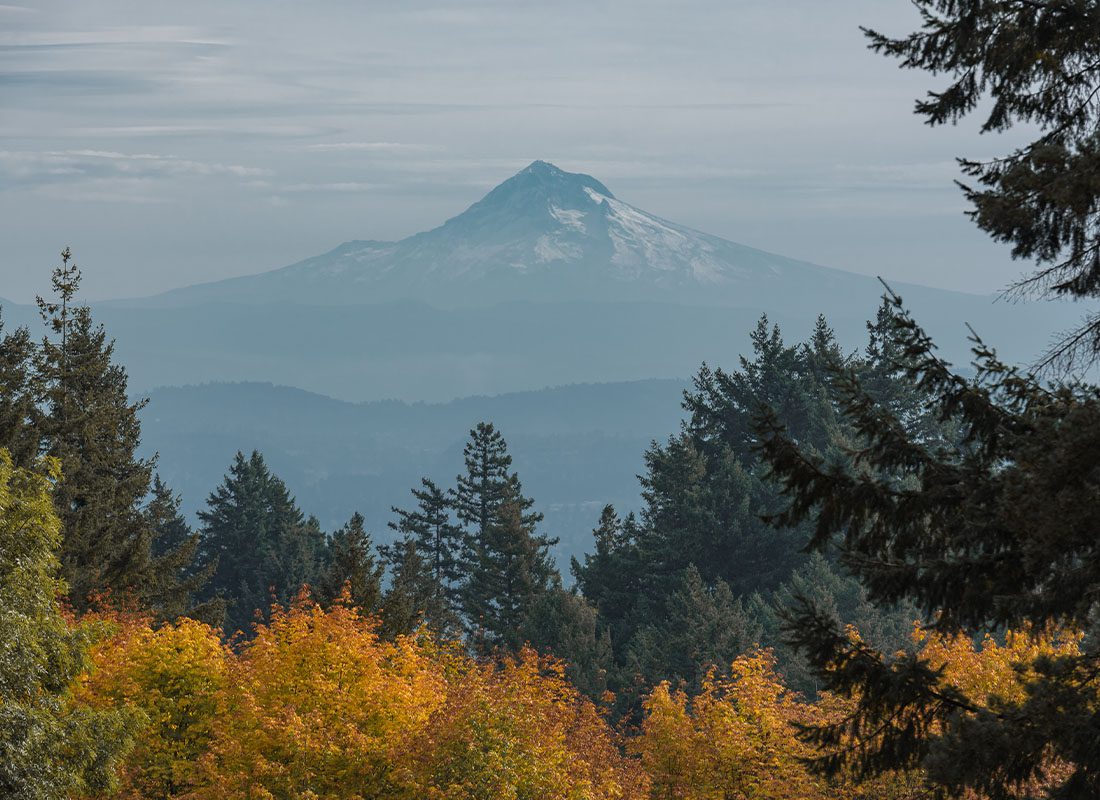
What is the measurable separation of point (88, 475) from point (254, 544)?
45.9 meters

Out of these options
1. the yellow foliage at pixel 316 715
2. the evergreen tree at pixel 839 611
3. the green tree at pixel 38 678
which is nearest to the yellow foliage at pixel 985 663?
the yellow foliage at pixel 316 715

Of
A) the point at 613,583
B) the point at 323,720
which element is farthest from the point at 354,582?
the point at 613,583

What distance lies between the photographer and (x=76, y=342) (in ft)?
136

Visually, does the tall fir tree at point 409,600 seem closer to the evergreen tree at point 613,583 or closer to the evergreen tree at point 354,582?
the evergreen tree at point 354,582

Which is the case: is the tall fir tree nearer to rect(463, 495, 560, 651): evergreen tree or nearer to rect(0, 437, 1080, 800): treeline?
rect(463, 495, 560, 651): evergreen tree

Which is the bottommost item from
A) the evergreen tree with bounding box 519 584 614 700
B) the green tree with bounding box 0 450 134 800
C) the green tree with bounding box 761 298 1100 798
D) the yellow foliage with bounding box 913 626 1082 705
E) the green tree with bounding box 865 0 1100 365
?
the evergreen tree with bounding box 519 584 614 700

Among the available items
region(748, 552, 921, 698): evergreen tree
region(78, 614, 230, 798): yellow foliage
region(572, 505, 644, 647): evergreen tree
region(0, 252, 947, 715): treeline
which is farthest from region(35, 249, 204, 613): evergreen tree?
region(572, 505, 644, 647): evergreen tree

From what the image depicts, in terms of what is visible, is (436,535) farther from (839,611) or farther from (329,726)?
(329,726)

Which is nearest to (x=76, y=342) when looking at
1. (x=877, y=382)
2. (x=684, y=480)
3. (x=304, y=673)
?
(x=304, y=673)

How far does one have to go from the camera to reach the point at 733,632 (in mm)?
53344

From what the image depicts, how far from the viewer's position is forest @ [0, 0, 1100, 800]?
28.3ft

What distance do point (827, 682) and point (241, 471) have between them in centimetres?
8102

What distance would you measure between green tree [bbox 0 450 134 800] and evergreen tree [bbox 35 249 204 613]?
16890 millimetres

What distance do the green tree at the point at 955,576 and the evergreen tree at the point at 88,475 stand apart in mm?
30557
